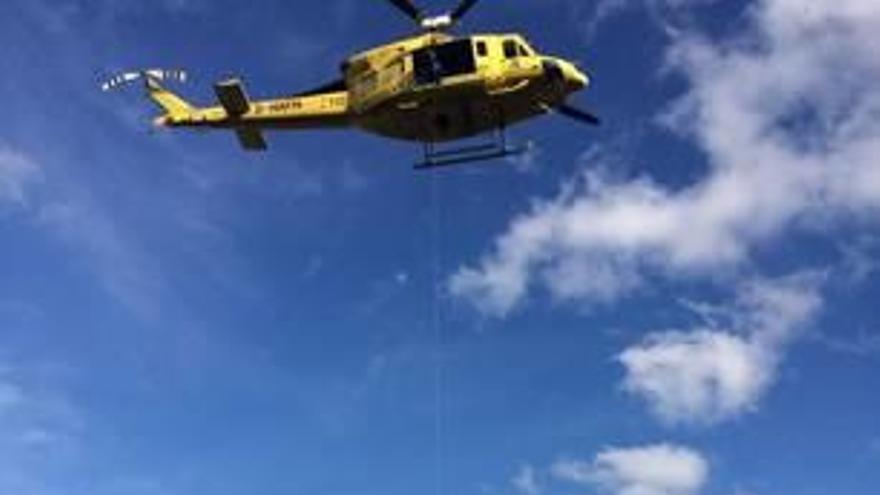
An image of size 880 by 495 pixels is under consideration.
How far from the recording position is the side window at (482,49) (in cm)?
7744

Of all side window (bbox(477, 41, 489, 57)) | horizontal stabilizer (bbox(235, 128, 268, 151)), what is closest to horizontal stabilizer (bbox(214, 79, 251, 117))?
horizontal stabilizer (bbox(235, 128, 268, 151))

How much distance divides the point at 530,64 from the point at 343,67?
10.4m

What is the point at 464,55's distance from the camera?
7719cm

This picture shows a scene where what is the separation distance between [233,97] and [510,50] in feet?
49.0

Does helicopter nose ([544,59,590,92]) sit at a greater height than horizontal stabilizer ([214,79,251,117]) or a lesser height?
lesser

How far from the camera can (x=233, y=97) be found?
3292 inches

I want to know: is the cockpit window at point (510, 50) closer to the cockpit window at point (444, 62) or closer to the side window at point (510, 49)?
the side window at point (510, 49)

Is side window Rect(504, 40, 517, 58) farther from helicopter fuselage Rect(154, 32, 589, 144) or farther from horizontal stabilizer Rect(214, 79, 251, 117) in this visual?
horizontal stabilizer Rect(214, 79, 251, 117)

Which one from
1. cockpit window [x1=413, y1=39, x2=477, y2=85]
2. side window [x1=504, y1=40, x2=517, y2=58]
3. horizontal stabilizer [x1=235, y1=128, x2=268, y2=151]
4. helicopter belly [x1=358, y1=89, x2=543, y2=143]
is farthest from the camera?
horizontal stabilizer [x1=235, y1=128, x2=268, y2=151]

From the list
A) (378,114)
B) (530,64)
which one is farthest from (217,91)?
(530,64)

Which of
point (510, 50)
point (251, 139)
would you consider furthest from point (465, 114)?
point (251, 139)

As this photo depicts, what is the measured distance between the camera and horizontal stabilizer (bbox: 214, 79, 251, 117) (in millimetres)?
83312

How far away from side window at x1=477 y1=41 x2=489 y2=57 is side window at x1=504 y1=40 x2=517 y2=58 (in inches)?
38.6

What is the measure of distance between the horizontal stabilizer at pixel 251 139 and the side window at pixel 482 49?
535 inches
